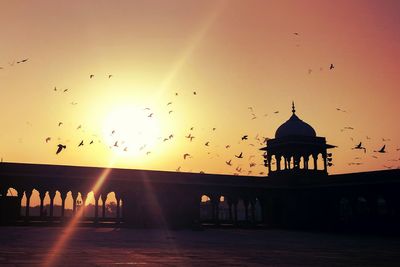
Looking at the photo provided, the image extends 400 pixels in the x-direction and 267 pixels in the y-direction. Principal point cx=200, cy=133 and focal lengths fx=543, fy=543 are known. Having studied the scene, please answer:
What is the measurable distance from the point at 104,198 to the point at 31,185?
535 centimetres

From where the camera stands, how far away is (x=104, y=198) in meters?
39.8

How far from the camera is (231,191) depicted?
45125 millimetres

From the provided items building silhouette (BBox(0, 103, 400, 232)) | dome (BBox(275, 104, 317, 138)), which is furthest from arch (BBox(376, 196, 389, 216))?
dome (BBox(275, 104, 317, 138))

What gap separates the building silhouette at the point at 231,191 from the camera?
37625mm

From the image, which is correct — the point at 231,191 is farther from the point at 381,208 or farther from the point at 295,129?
the point at 381,208

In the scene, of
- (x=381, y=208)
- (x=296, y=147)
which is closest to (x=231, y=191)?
(x=296, y=147)

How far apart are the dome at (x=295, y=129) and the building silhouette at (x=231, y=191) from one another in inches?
3.7

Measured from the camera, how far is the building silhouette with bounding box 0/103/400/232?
37.6m

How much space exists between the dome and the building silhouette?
9cm

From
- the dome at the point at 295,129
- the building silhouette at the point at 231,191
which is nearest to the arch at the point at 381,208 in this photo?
the building silhouette at the point at 231,191

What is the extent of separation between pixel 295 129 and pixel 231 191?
996 centimetres

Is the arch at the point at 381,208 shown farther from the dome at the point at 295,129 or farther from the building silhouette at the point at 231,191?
the dome at the point at 295,129

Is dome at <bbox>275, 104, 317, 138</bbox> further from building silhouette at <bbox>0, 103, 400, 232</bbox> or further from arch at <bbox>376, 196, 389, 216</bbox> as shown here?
arch at <bbox>376, 196, 389, 216</bbox>

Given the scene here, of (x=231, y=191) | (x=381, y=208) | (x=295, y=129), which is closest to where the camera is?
(x=231, y=191)
